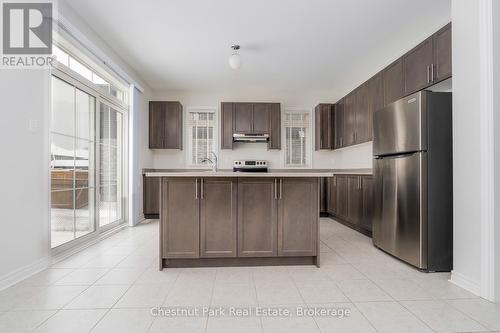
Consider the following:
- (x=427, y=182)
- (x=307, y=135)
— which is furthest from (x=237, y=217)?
(x=307, y=135)

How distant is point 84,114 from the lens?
3293mm

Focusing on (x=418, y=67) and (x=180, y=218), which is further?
(x=418, y=67)

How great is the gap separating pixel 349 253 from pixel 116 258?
2.74 metres

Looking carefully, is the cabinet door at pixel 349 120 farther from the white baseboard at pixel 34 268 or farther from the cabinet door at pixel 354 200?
the white baseboard at pixel 34 268

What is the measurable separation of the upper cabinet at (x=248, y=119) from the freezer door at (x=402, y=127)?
8.08 feet

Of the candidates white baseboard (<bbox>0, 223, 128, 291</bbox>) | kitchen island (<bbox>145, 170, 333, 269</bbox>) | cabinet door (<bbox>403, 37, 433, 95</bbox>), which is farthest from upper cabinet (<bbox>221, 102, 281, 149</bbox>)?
white baseboard (<bbox>0, 223, 128, 291</bbox>)

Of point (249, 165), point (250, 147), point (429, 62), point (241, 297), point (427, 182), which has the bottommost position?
point (241, 297)

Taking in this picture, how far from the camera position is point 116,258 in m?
2.83

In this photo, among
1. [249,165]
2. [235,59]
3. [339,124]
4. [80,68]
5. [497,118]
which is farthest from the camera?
[249,165]

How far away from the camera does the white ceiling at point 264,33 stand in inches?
104

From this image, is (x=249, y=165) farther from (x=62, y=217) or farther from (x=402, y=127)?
(x=62, y=217)

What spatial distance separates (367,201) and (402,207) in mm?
1087

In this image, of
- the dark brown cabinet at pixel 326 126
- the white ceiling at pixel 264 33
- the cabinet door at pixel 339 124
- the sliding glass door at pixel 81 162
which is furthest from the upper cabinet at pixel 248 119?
the sliding glass door at pixel 81 162

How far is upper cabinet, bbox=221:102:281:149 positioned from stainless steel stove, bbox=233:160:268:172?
42 cm
